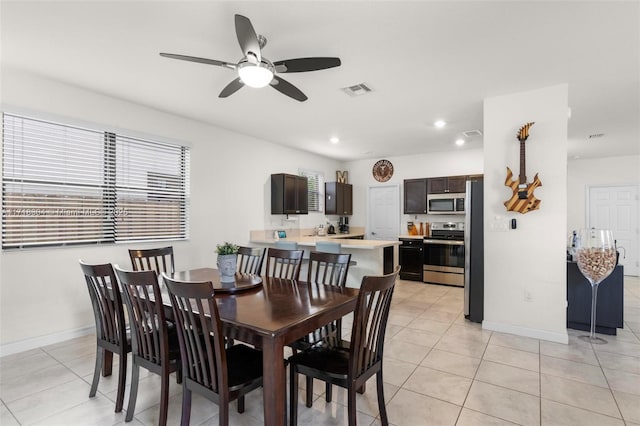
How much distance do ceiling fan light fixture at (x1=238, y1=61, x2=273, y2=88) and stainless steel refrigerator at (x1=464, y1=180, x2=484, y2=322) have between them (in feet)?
9.38

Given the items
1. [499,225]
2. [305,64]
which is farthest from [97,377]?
[499,225]

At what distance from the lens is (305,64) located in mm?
2250

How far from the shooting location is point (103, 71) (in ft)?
9.90

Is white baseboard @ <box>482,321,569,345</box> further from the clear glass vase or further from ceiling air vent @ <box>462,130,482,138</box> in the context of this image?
ceiling air vent @ <box>462,130,482,138</box>

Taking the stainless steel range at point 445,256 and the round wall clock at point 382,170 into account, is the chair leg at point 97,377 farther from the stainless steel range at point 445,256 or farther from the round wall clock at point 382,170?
the round wall clock at point 382,170

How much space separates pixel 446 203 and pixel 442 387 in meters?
4.49

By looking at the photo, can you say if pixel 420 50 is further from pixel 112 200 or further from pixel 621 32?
pixel 112 200

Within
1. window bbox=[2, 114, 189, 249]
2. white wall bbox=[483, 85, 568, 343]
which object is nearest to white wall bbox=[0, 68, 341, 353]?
window bbox=[2, 114, 189, 249]

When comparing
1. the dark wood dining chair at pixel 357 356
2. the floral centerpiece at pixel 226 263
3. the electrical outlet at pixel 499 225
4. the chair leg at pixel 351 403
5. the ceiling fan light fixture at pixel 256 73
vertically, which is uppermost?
the ceiling fan light fixture at pixel 256 73

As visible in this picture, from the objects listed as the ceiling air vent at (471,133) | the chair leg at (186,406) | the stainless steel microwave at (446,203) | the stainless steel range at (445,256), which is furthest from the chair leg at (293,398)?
the stainless steel microwave at (446,203)

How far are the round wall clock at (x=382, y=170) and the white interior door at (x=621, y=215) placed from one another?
4256 mm

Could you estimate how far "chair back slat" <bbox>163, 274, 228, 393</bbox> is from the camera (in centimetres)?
154

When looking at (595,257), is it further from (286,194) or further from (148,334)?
(286,194)

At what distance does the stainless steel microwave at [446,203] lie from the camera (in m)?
6.25
